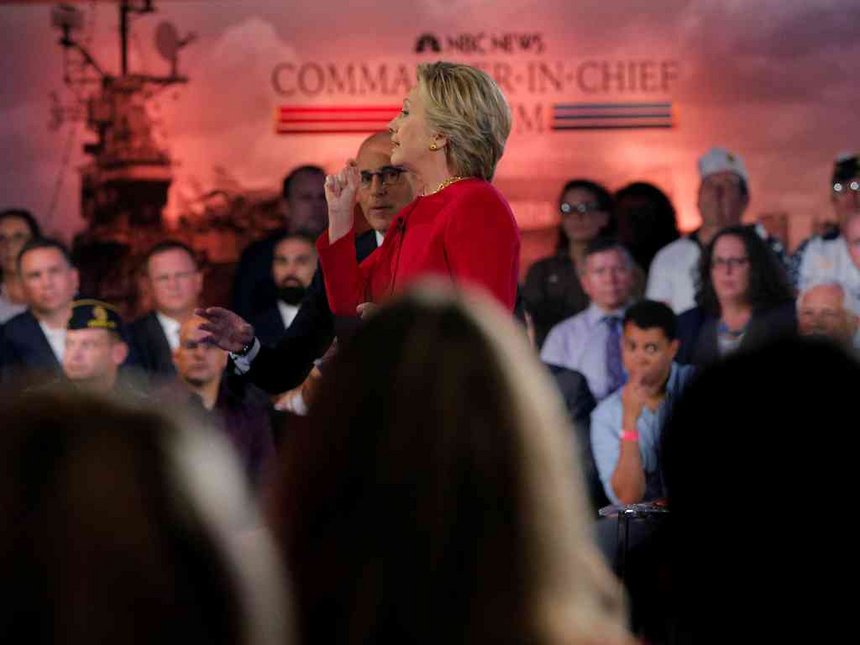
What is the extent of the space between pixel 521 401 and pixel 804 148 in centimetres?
525

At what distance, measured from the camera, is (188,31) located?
20.7 feet

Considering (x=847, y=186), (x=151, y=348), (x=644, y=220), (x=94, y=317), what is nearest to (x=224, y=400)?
(x=151, y=348)

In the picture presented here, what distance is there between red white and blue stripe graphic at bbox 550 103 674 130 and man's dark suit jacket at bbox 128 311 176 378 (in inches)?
71.9

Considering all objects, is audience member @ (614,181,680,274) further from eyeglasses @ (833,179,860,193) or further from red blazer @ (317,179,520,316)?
red blazer @ (317,179,520,316)

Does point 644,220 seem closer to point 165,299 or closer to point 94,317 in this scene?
point 165,299

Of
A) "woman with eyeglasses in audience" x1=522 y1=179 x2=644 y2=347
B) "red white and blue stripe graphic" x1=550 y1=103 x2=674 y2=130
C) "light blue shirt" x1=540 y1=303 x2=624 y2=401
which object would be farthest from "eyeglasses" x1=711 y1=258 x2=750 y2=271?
"red white and blue stripe graphic" x1=550 y1=103 x2=674 y2=130

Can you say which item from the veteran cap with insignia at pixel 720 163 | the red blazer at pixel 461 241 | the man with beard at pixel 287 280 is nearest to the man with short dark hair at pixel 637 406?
the veteran cap with insignia at pixel 720 163

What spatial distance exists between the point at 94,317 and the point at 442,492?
187 inches

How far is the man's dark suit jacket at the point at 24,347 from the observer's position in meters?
5.98

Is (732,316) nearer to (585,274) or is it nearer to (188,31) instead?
(585,274)

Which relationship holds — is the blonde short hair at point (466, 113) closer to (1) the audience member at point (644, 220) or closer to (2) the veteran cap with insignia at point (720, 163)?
(1) the audience member at point (644, 220)

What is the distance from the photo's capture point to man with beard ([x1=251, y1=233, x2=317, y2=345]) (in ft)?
19.1

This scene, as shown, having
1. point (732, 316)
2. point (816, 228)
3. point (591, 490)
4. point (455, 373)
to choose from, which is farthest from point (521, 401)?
point (816, 228)

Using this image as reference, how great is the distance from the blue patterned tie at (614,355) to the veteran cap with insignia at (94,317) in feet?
6.23
